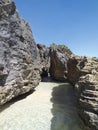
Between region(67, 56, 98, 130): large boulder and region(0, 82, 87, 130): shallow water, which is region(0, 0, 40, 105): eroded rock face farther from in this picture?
region(67, 56, 98, 130): large boulder

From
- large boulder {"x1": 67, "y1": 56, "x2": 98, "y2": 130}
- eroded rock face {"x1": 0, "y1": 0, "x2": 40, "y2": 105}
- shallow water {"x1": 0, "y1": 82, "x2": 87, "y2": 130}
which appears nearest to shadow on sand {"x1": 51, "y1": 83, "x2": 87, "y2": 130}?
shallow water {"x1": 0, "y1": 82, "x2": 87, "y2": 130}

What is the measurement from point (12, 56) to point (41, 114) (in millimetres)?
4442

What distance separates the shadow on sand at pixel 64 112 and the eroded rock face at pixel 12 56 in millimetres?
2934

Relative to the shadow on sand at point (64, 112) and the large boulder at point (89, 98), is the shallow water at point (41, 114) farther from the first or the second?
the large boulder at point (89, 98)

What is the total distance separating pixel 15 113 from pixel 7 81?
7.14ft

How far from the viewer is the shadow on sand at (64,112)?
13523 millimetres

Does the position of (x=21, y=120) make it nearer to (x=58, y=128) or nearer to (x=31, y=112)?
(x=31, y=112)

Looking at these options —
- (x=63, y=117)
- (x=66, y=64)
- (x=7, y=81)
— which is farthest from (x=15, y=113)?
(x=66, y=64)

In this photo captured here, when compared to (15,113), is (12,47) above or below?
above

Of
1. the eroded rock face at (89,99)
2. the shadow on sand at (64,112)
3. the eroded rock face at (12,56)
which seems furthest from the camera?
the eroded rock face at (12,56)

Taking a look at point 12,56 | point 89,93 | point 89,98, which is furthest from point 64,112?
point 12,56

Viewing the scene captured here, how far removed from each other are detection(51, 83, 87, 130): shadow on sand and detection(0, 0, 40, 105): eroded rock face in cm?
293

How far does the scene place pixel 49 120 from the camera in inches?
566

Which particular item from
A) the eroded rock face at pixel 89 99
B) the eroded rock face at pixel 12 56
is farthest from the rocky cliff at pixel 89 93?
the eroded rock face at pixel 12 56
